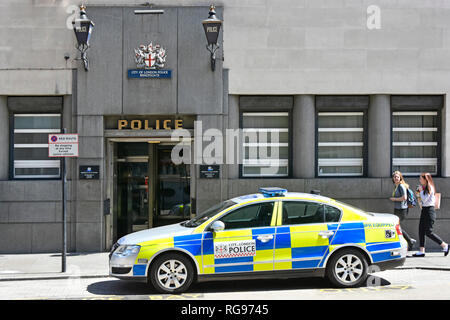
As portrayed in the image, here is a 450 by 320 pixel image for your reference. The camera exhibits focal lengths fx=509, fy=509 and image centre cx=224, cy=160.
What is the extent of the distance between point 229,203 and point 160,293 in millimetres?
1889

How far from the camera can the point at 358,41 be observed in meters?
12.8

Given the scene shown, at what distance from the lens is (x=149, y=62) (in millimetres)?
12594

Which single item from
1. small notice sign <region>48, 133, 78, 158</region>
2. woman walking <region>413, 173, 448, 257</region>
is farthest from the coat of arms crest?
woman walking <region>413, 173, 448, 257</region>

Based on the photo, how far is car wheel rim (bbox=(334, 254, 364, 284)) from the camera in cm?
833

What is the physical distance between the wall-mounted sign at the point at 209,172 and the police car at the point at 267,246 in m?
4.01

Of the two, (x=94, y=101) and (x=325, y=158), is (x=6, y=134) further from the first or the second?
(x=325, y=158)

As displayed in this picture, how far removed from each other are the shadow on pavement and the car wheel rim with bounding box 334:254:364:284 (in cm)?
29

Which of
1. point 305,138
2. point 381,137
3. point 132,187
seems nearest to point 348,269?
point 305,138

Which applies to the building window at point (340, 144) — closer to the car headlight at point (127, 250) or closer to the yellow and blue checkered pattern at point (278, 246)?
the yellow and blue checkered pattern at point (278, 246)

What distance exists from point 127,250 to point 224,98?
18.6ft

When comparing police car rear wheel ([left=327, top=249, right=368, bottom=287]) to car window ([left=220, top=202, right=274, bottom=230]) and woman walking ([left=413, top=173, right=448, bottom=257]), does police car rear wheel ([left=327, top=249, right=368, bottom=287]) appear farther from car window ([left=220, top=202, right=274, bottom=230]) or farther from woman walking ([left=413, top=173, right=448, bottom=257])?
woman walking ([left=413, top=173, right=448, bottom=257])

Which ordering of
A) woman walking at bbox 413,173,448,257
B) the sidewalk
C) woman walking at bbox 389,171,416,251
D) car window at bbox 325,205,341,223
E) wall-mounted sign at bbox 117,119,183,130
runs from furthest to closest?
wall-mounted sign at bbox 117,119,183,130 → woman walking at bbox 389,171,416,251 → woman walking at bbox 413,173,448,257 → the sidewalk → car window at bbox 325,205,341,223

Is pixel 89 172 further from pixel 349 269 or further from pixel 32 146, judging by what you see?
pixel 349 269

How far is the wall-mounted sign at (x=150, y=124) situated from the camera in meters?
12.7
